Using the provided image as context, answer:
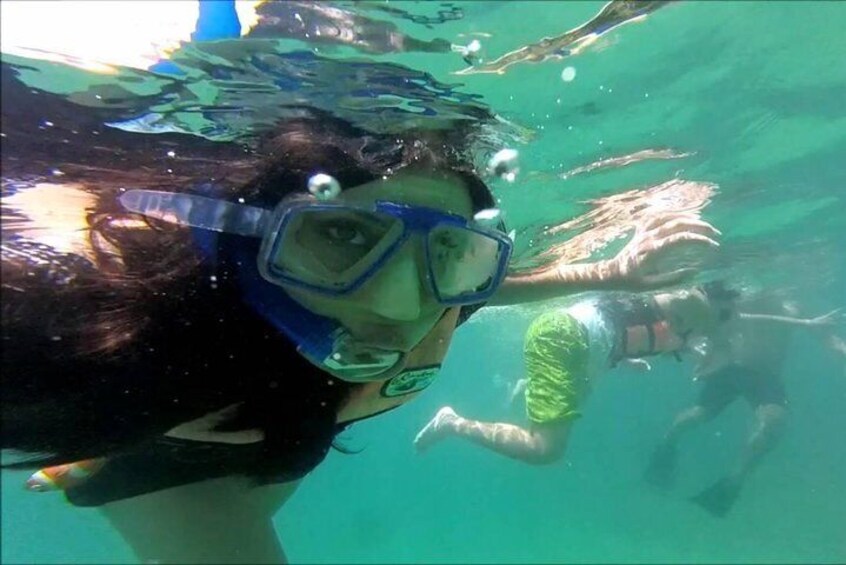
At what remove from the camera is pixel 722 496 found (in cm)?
1906

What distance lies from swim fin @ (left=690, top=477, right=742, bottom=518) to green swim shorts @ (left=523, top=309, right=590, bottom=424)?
7804mm

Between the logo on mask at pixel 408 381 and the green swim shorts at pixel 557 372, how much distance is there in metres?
9.75

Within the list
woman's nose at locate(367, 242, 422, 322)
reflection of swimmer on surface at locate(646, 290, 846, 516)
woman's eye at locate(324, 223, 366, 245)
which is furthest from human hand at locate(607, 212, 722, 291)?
reflection of swimmer on surface at locate(646, 290, 846, 516)

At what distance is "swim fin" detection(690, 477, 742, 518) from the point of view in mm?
18797

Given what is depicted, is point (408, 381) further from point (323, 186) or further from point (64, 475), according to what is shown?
point (64, 475)

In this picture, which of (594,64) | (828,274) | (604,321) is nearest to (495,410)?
(828,274)

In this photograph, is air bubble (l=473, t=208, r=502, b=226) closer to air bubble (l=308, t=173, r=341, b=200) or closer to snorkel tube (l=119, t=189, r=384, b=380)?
air bubble (l=308, t=173, r=341, b=200)

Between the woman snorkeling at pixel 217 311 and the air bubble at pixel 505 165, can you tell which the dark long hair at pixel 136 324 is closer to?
the woman snorkeling at pixel 217 311

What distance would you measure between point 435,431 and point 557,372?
13.8ft

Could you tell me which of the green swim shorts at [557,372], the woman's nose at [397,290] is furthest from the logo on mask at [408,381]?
the green swim shorts at [557,372]

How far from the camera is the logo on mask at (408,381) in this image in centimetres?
446

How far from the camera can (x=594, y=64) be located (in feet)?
22.9

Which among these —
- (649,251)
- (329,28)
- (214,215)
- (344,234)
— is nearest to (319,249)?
(344,234)

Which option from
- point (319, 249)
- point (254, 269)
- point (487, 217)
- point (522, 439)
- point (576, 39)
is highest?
point (576, 39)
